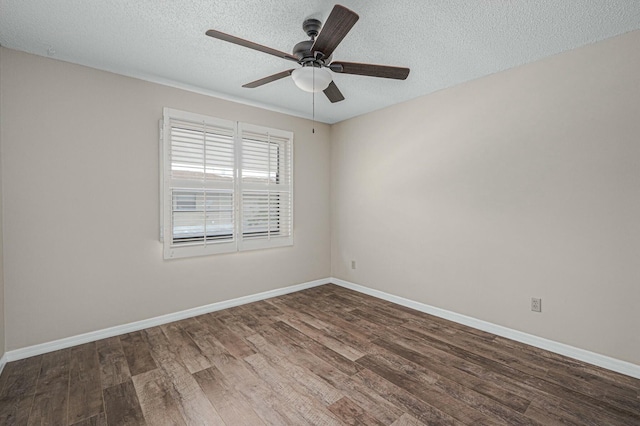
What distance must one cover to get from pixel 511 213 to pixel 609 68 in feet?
4.35

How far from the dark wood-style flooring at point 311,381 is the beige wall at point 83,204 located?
0.37m

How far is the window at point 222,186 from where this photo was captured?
320 cm

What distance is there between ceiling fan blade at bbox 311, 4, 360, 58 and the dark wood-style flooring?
7.55ft

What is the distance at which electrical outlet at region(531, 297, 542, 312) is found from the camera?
267cm

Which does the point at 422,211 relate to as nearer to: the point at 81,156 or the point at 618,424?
the point at 618,424

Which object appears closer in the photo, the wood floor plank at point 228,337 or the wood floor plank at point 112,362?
the wood floor plank at point 112,362

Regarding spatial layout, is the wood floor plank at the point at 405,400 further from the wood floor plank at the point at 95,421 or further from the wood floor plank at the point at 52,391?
the wood floor plank at the point at 52,391

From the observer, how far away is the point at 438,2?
1.91 metres

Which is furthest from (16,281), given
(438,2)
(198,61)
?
(438,2)

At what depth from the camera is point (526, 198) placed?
2.74 meters

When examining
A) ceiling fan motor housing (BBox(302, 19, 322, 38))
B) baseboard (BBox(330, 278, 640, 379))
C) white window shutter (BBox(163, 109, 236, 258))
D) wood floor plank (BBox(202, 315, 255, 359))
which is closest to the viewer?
ceiling fan motor housing (BBox(302, 19, 322, 38))

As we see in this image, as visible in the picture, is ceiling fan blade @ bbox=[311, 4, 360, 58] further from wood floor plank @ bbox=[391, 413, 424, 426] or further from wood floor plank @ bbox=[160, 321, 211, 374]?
wood floor plank @ bbox=[160, 321, 211, 374]

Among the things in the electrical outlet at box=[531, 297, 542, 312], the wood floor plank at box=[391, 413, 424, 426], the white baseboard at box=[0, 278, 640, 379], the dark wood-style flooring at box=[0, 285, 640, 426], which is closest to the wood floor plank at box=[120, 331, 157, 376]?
the dark wood-style flooring at box=[0, 285, 640, 426]

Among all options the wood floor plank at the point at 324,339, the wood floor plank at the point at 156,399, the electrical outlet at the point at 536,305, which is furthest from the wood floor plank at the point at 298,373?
the electrical outlet at the point at 536,305
